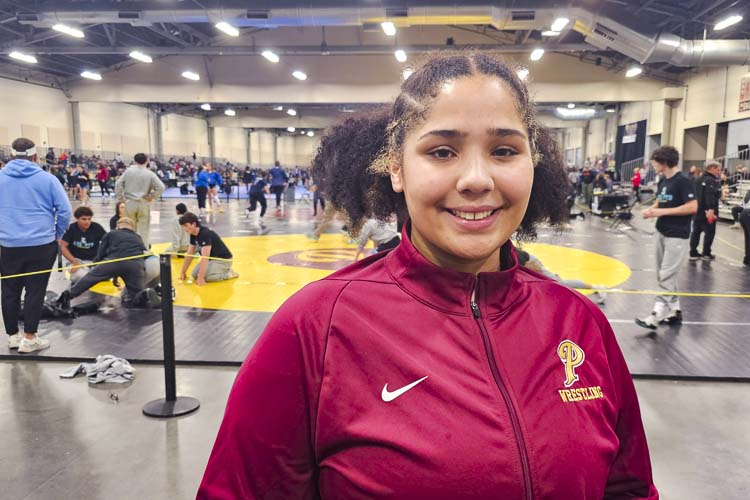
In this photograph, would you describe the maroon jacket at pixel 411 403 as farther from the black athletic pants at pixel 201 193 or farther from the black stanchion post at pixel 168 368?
the black athletic pants at pixel 201 193

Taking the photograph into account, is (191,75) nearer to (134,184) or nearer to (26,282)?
(134,184)

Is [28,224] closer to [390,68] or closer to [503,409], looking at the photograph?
[503,409]

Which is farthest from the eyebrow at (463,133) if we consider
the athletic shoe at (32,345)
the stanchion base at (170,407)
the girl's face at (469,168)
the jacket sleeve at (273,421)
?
the athletic shoe at (32,345)

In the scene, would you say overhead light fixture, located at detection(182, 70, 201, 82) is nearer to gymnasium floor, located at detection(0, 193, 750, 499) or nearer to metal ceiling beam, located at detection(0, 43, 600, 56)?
metal ceiling beam, located at detection(0, 43, 600, 56)

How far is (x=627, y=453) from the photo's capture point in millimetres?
1231

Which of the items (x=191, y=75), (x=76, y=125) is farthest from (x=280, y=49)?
(x=76, y=125)

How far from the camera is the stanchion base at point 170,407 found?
3.69 m

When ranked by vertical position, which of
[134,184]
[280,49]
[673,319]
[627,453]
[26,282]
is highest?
[280,49]

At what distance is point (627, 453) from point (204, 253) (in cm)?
691

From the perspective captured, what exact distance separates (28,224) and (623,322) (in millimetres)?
5770

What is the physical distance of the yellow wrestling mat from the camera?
6.84 meters

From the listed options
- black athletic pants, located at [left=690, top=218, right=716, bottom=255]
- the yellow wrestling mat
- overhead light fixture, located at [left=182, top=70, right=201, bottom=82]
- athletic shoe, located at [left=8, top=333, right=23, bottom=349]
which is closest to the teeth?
the yellow wrestling mat

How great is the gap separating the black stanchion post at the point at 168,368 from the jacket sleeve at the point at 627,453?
122 inches

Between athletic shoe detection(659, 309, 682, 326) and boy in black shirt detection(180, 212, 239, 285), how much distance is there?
5.31 metres
